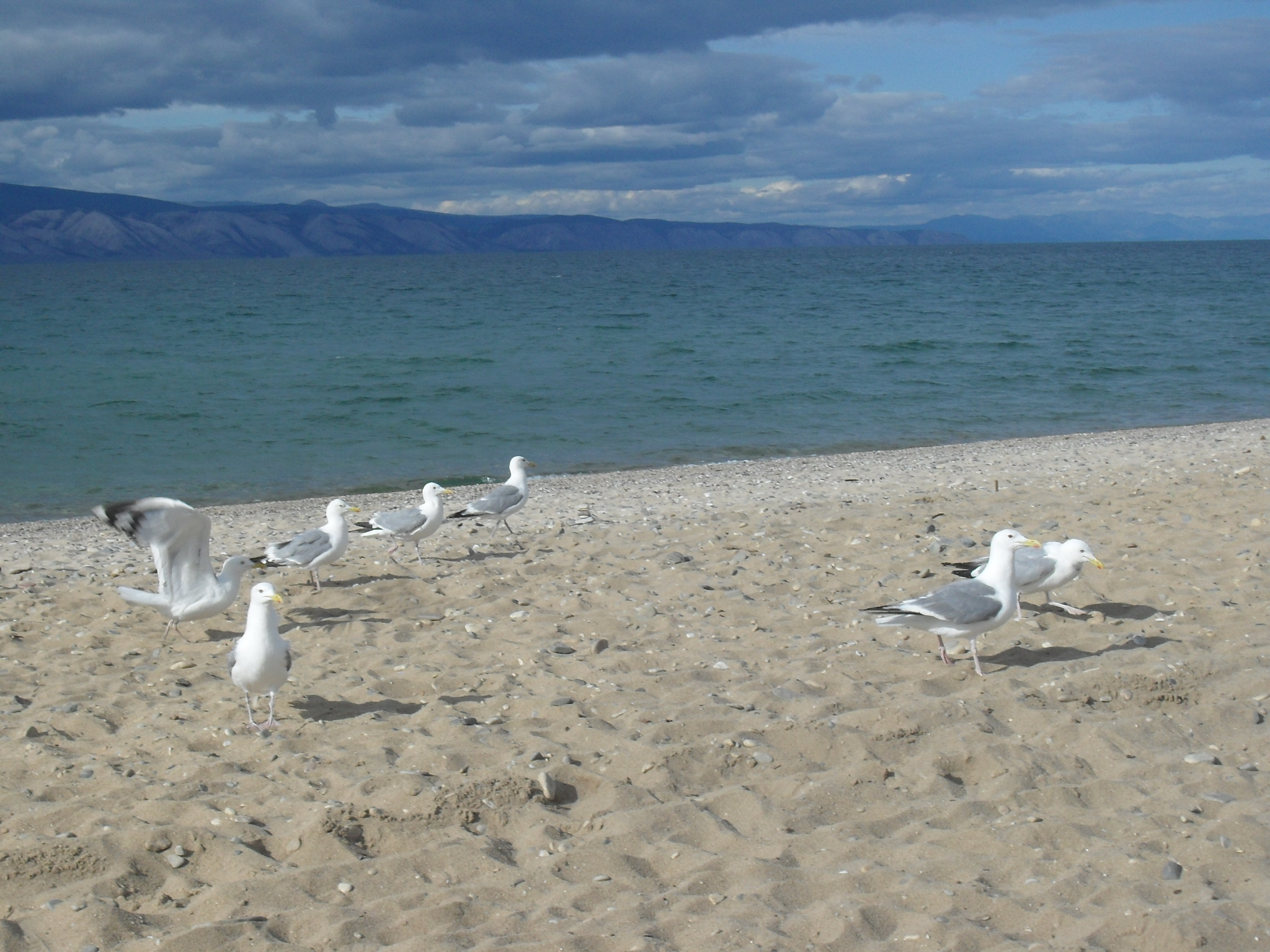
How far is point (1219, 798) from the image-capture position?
16.2 feet

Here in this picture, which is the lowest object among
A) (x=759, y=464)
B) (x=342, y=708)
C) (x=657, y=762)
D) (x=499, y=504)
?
(x=759, y=464)

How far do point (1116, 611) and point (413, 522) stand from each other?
20.6 ft

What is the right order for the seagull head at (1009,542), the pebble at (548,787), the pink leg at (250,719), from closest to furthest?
the pebble at (548,787)
the pink leg at (250,719)
the seagull head at (1009,542)

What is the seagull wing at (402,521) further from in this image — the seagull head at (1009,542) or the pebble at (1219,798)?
the pebble at (1219,798)

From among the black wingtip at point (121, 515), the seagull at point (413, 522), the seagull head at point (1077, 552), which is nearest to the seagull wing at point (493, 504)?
the seagull at point (413, 522)

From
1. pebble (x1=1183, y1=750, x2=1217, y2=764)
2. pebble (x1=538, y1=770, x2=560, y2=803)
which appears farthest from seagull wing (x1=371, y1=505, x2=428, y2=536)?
pebble (x1=1183, y1=750, x2=1217, y2=764)

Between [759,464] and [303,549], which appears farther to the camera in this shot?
[759,464]

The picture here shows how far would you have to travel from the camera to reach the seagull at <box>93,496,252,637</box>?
7.36 m

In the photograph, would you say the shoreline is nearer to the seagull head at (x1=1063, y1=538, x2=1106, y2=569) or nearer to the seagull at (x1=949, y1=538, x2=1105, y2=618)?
the seagull at (x1=949, y1=538, x2=1105, y2=618)

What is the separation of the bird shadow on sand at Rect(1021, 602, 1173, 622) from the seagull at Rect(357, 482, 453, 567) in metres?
5.61

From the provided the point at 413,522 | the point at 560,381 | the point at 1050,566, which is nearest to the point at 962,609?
the point at 1050,566

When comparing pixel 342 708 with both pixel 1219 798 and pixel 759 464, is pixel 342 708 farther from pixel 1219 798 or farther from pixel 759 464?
pixel 759 464

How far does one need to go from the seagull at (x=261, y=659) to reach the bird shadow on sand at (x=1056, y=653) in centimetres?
454

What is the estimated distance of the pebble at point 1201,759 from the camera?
5.30 m
